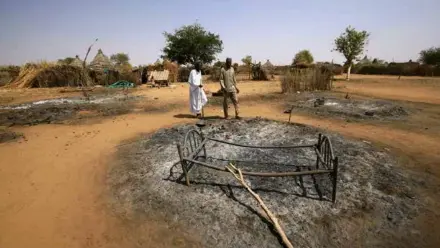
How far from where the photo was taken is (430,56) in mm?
29375

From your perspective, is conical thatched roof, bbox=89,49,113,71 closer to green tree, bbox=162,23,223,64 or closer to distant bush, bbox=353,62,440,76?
green tree, bbox=162,23,223,64

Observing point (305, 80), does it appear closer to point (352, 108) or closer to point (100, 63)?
point (352, 108)

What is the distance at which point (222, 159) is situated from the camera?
17.0ft

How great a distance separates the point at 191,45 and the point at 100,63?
35.4 ft

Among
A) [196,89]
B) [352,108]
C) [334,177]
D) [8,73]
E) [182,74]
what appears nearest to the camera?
[334,177]

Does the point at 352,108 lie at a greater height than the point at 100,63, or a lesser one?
lesser

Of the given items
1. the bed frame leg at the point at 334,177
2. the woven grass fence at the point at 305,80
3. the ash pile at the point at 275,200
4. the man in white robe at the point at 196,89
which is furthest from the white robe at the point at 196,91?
the woven grass fence at the point at 305,80

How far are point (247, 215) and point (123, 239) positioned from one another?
1.44m

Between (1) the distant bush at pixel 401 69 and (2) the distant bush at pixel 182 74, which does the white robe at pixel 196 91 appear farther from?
(1) the distant bush at pixel 401 69

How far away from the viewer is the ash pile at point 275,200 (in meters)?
3.26

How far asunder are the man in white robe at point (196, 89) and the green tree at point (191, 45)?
23.3 metres

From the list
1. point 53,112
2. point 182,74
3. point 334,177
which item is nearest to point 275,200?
point 334,177

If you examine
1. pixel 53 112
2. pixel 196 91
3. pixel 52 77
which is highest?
pixel 52 77

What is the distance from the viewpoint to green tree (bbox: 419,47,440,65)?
2853 cm
